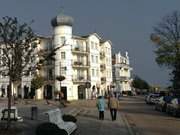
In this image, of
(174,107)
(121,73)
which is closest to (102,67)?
(121,73)

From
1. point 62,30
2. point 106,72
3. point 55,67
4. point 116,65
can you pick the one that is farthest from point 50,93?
point 116,65

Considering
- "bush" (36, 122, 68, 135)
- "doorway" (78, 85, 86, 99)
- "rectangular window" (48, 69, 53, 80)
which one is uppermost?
"rectangular window" (48, 69, 53, 80)

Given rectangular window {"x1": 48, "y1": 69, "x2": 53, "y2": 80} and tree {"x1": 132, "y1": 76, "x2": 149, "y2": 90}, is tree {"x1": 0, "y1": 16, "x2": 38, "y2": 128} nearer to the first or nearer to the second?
rectangular window {"x1": 48, "y1": 69, "x2": 53, "y2": 80}

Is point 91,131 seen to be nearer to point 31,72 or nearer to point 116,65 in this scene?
point 31,72

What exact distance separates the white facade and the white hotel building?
31629 mm

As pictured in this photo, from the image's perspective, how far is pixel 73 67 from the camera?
94125 millimetres

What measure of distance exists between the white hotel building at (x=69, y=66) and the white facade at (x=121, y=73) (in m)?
31.6

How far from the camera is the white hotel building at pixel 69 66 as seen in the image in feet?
300

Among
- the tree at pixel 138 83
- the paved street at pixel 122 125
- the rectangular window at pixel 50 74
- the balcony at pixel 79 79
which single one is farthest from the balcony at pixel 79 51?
the paved street at pixel 122 125

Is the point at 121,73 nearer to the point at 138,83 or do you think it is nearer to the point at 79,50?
the point at 138,83

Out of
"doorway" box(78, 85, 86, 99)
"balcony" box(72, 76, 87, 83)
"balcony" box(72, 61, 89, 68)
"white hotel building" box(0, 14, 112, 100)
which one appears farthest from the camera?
"doorway" box(78, 85, 86, 99)

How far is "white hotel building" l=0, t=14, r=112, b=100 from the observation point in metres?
91.3

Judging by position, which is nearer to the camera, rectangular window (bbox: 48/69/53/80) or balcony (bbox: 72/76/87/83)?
rectangular window (bbox: 48/69/53/80)

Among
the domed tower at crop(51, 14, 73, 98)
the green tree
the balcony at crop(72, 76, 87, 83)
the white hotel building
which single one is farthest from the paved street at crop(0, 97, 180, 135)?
the green tree
